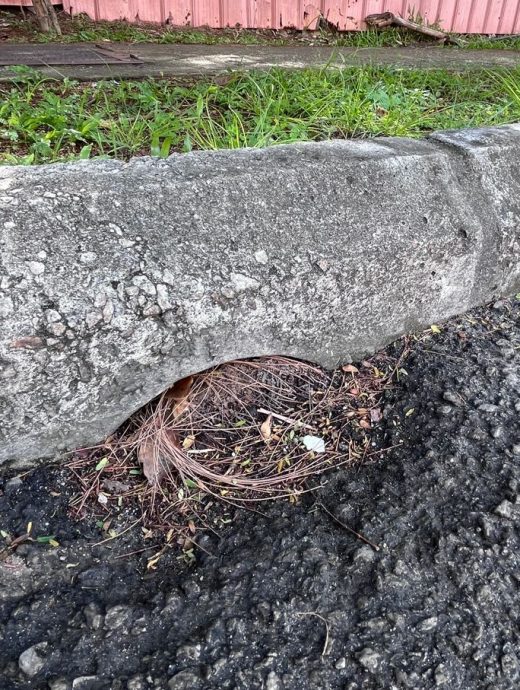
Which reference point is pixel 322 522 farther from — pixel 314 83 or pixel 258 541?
pixel 314 83

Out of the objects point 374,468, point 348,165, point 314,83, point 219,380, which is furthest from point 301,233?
point 314,83

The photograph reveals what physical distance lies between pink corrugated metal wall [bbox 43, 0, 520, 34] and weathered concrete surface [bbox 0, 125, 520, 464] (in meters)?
3.19

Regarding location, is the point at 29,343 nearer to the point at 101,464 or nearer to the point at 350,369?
the point at 101,464

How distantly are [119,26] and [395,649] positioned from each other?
428 cm

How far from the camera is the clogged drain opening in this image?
1444mm

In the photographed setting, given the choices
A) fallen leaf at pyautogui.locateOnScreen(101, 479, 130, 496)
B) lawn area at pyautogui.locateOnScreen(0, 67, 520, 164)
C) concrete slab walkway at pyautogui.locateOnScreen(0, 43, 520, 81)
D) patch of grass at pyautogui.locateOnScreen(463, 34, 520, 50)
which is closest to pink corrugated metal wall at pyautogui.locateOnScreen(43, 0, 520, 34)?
patch of grass at pyautogui.locateOnScreen(463, 34, 520, 50)

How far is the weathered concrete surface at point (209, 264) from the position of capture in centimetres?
129

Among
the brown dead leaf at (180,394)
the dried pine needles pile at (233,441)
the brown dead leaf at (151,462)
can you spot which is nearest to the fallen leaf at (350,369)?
Answer: the dried pine needles pile at (233,441)

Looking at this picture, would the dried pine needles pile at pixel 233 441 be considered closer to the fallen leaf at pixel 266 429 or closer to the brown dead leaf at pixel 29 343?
the fallen leaf at pixel 266 429

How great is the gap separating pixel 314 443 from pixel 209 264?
1.80 feet

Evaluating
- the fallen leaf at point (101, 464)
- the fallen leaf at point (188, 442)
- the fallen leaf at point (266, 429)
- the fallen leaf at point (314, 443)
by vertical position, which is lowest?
the fallen leaf at point (314, 443)

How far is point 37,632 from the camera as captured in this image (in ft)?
3.80

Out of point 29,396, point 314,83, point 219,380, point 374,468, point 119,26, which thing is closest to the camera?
point 29,396

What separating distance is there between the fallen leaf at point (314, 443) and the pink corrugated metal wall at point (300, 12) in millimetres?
3889
